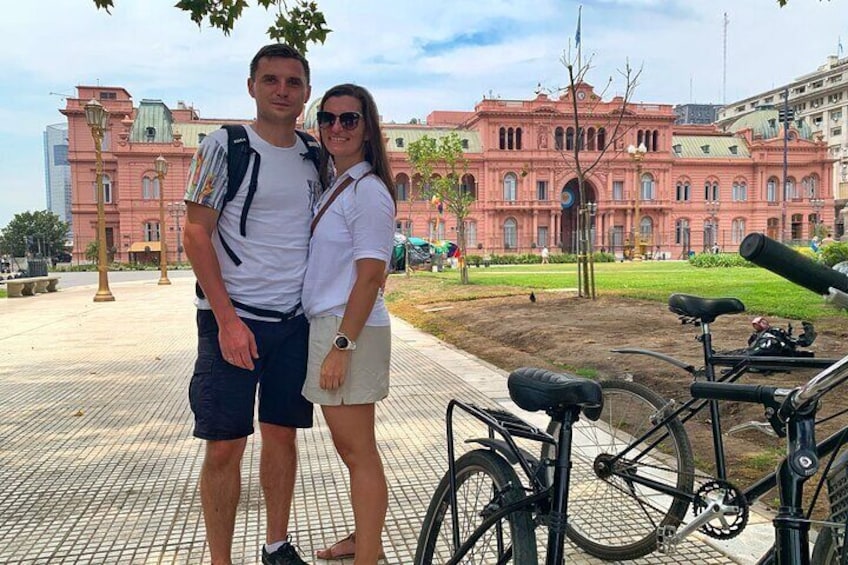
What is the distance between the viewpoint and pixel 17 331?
40.0 ft

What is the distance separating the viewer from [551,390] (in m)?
2.05

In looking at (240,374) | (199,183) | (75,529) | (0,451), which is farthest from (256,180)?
(0,451)

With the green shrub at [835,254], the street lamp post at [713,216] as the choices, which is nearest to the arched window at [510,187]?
the street lamp post at [713,216]

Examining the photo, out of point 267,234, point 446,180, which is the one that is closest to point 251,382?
point 267,234

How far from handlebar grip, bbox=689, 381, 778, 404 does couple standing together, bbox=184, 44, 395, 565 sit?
1222mm

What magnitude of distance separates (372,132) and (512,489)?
59.4 inches

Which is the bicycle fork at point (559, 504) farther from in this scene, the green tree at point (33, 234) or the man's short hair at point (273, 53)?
the green tree at point (33, 234)

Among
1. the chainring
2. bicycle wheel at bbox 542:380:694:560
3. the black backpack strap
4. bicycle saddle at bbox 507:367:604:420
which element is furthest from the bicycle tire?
the black backpack strap

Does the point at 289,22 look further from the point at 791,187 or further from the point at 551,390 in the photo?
the point at 791,187

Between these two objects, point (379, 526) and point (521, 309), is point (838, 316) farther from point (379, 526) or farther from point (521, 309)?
point (379, 526)

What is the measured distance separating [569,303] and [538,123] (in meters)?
54.8

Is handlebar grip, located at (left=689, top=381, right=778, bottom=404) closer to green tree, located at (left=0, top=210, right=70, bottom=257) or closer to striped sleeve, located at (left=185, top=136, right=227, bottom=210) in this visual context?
striped sleeve, located at (left=185, top=136, right=227, bottom=210)

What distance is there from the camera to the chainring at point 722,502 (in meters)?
2.40

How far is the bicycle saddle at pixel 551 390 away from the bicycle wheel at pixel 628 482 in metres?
0.87
